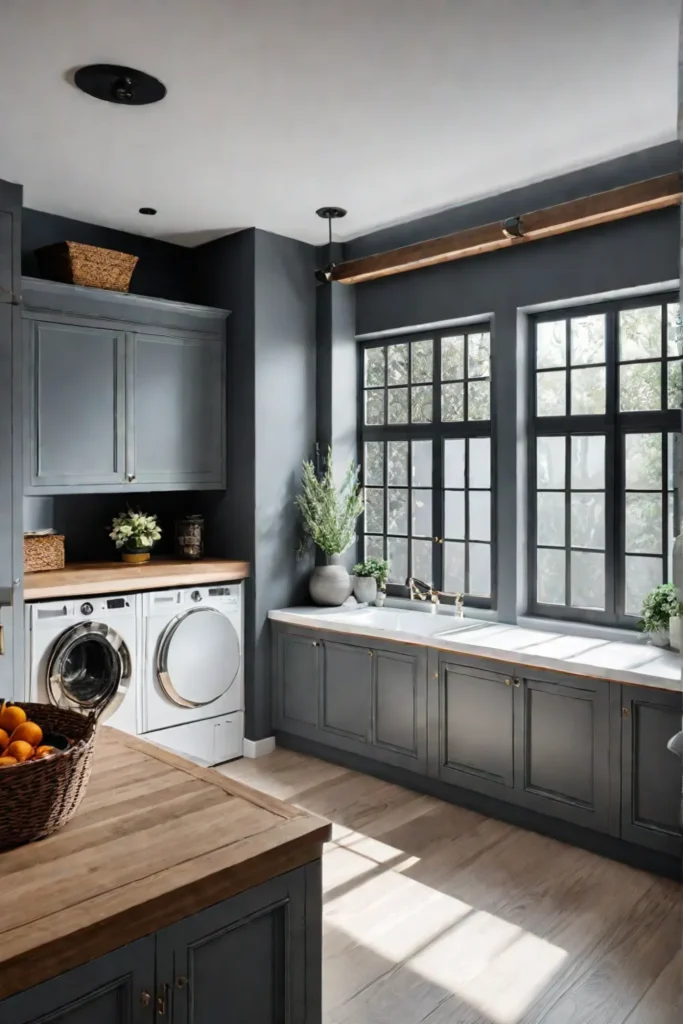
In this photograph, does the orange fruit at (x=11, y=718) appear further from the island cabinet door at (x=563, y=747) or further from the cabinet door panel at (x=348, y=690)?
the cabinet door panel at (x=348, y=690)

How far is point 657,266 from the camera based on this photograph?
145 inches

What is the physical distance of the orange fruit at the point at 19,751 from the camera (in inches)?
63.5

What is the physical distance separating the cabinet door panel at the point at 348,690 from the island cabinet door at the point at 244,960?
8.52ft

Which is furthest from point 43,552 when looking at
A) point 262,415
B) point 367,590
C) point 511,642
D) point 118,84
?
point 511,642

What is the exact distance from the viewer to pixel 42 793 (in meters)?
1.58

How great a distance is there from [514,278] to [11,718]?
10.9ft

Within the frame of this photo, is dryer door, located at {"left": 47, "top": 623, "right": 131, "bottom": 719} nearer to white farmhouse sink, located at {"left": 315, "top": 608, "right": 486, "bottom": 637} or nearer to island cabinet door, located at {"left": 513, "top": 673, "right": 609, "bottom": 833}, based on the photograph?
white farmhouse sink, located at {"left": 315, "top": 608, "right": 486, "bottom": 637}

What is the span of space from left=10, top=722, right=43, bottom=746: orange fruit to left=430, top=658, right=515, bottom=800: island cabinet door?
2411mm

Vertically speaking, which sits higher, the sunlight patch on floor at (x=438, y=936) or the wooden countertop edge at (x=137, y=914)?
the wooden countertop edge at (x=137, y=914)

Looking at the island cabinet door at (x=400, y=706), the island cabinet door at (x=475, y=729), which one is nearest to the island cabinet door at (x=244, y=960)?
the island cabinet door at (x=475, y=729)

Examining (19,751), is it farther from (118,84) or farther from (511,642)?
(511,642)

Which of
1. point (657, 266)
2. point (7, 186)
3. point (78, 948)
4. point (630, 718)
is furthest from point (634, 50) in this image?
point (78, 948)

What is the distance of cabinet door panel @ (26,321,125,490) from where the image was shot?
404 centimetres

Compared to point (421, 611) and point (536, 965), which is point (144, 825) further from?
point (421, 611)
